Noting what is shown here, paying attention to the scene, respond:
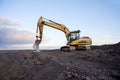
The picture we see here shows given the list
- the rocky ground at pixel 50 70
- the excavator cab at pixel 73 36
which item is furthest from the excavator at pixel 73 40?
the rocky ground at pixel 50 70

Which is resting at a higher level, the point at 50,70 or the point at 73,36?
the point at 73,36

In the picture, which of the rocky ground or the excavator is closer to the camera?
the rocky ground

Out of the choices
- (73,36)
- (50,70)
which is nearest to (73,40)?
(73,36)

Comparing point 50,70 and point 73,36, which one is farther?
point 73,36

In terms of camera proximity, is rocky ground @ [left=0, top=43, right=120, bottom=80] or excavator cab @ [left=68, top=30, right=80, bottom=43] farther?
excavator cab @ [left=68, top=30, right=80, bottom=43]

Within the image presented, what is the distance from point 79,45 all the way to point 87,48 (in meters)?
1.48

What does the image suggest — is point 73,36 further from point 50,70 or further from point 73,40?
point 50,70

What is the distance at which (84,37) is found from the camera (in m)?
29.4

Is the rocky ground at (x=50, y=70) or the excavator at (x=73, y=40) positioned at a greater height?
the excavator at (x=73, y=40)

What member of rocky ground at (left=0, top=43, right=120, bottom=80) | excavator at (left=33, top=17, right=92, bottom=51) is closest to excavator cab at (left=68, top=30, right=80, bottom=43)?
excavator at (left=33, top=17, right=92, bottom=51)

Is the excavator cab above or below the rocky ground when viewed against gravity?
above

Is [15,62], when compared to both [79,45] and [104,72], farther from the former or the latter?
[79,45]

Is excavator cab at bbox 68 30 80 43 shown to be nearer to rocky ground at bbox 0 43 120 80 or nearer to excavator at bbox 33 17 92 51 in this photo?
excavator at bbox 33 17 92 51

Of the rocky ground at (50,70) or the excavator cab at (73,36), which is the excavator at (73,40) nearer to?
the excavator cab at (73,36)
